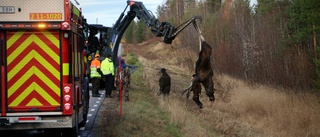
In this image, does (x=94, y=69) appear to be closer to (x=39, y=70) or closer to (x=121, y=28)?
(x=121, y=28)

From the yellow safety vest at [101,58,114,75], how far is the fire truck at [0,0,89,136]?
10.4 meters

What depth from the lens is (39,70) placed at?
37.0 ft

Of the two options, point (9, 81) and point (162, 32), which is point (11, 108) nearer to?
point (9, 81)

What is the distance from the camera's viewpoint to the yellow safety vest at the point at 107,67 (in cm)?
2181

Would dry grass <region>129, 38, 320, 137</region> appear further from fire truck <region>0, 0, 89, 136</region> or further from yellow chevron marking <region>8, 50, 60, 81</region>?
yellow chevron marking <region>8, 50, 60, 81</region>

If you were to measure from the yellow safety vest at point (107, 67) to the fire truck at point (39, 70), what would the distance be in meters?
10.4

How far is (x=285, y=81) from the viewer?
3366 cm

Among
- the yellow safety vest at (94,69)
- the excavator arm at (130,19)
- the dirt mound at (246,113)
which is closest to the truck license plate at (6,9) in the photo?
the dirt mound at (246,113)

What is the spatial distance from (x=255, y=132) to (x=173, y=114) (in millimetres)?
4743

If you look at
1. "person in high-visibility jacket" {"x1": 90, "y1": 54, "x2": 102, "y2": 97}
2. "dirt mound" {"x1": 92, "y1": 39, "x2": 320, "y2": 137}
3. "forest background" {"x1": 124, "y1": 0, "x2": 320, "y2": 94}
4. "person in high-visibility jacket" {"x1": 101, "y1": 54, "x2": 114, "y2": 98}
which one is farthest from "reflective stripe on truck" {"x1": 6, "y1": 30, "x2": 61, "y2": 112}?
"forest background" {"x1": 124, "y1": 0, "x2": 320, "y2": 94}

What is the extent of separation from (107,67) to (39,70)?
35.0 feet

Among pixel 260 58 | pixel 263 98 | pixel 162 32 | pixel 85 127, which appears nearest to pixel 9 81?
pixel 85 127

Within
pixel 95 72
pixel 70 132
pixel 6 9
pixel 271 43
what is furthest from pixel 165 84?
pixel 271 43

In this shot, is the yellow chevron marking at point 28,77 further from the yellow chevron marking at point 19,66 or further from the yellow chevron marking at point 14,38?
the yellow chevron marking at point 14,38
